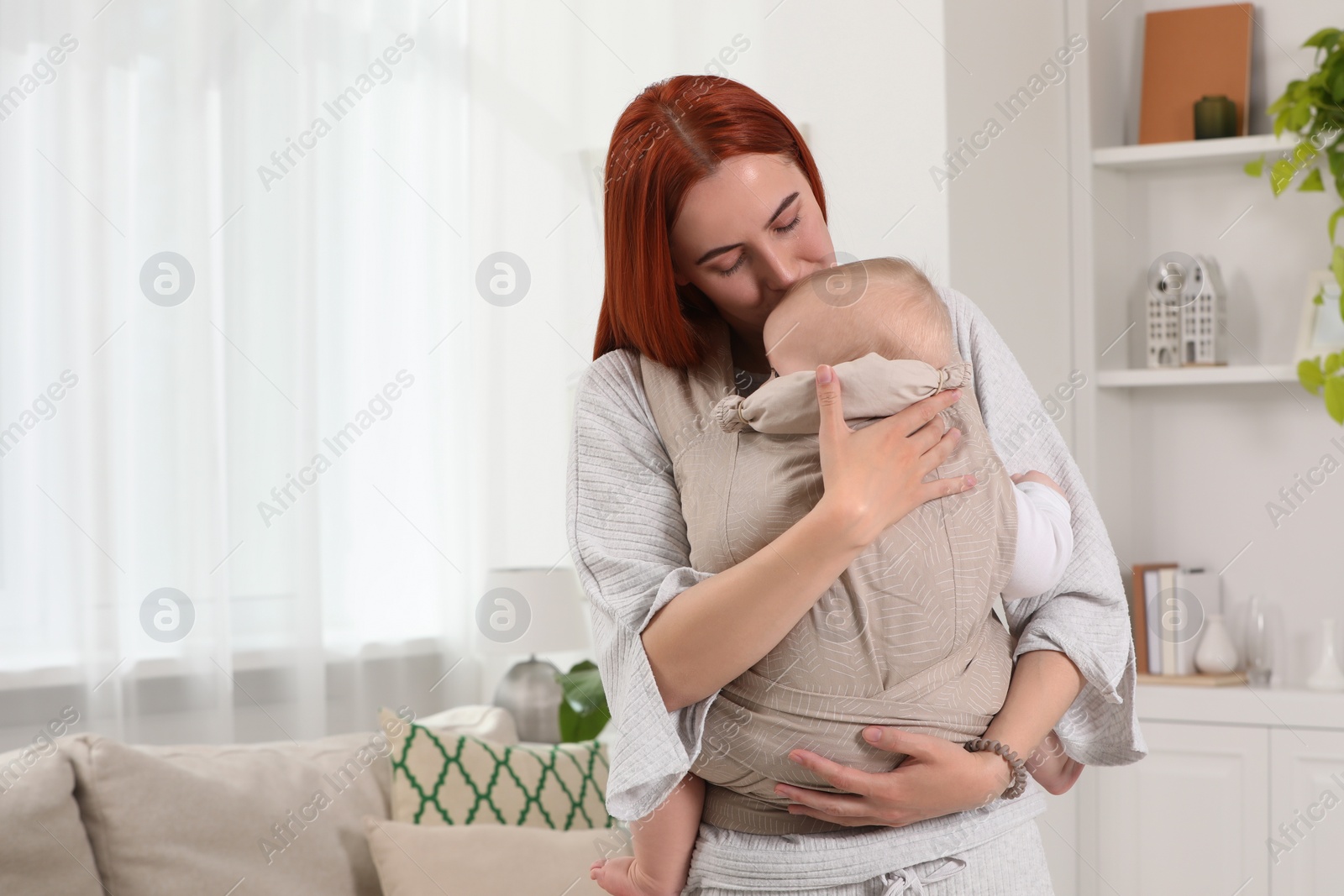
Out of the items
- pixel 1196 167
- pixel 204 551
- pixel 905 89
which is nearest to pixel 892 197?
pixel 905 89

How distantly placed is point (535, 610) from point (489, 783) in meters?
0.72

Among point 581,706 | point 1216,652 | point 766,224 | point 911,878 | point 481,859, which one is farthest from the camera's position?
point 581,706

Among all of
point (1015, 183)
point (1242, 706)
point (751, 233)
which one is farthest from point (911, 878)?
point (1242, 706)

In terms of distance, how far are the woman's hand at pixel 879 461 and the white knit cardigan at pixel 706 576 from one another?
0.14m

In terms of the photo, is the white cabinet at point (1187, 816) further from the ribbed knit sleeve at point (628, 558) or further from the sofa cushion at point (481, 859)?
the ribbed knit sleeve at point (628, 558)

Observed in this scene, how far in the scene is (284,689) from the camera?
2754 millimetres

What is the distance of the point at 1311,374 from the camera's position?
2602mm

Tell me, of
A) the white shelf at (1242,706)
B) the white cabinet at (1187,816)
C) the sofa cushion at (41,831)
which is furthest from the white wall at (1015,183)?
the sofa cushion at (41,831)

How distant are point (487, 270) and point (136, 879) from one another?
5.85 ft

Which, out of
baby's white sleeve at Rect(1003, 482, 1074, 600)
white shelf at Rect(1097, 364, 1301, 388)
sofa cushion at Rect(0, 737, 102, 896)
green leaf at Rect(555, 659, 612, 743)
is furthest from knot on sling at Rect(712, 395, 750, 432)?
white shelf at Rect(1097, 364, 1301, 388)

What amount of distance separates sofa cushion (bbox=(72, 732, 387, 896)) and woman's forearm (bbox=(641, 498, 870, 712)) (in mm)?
1205

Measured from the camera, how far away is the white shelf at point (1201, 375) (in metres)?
2.66

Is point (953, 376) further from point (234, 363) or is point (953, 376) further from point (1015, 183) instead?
point (234, 363)

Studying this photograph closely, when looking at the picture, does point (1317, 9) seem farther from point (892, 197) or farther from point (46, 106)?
point (46, 106)
